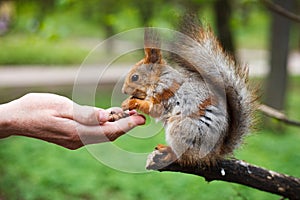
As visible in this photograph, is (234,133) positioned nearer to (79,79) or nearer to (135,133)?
(135,133)

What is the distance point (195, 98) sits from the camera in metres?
1.47

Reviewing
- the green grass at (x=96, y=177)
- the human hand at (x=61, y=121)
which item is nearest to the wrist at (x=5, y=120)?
the human hand at (x=61, y=121)

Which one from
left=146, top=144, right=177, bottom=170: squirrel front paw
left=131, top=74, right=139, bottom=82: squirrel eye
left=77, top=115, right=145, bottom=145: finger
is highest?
left=131, top=74, right=139, bottom=82: squirrel eye

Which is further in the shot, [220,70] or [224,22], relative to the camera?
[224,22]

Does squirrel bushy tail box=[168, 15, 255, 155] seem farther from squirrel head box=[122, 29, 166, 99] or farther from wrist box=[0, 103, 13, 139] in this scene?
wrist box=[0, 103, 13, 139]

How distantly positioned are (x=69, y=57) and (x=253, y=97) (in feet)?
30.8

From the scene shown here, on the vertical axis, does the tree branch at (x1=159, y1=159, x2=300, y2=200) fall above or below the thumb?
below

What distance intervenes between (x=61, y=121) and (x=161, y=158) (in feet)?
1.01

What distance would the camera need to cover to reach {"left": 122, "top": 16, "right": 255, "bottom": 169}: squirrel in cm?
144

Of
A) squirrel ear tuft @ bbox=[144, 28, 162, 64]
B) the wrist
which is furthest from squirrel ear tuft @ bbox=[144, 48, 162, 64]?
the wrist

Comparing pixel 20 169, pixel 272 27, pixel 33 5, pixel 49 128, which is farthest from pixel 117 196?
pixel 33 5

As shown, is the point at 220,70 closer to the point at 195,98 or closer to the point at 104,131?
the point at 195,98

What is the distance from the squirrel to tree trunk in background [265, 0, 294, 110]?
13.3 feet

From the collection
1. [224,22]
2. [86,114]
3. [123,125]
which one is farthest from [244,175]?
[224,22]
